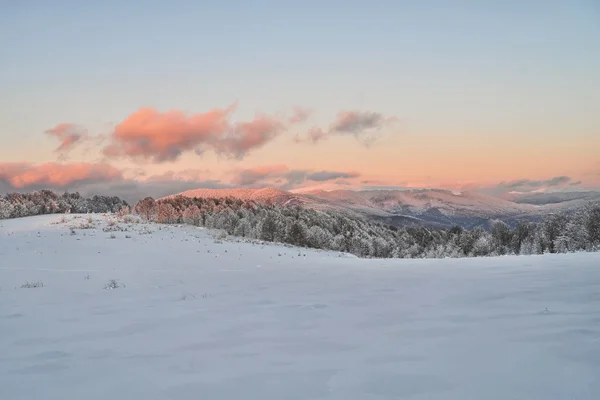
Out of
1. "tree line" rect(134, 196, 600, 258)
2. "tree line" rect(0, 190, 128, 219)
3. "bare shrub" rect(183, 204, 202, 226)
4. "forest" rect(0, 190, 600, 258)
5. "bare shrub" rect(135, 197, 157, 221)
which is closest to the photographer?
"tree line" rect(134, 196, 600, 258)

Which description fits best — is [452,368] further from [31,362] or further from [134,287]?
[134,287]

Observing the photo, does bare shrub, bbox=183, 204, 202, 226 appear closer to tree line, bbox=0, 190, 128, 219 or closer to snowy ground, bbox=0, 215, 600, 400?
tree line, bbox=0, 190, 128, 219

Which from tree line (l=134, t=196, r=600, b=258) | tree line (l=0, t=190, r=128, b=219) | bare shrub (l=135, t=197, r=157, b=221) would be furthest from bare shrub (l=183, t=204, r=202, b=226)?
tree line (l=0, t=190, r=128, b=219)

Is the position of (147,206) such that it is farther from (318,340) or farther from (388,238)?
(318,340)

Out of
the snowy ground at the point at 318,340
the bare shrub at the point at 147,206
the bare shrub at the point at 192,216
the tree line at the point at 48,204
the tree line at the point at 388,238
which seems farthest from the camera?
the bare shrub at the point at 147,206

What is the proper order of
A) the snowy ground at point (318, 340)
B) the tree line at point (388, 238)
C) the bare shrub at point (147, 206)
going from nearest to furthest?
the snowy ground at point (318, 340) < the tree line at point (388, 238) < the bare shrub at point (147, 206)

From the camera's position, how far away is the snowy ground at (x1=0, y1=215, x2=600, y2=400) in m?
4.05

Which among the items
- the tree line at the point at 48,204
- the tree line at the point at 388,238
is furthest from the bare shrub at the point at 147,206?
the tree line at the point at 48,204

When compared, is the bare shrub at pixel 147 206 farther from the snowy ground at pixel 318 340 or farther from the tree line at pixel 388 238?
the snowy ground at pixel 318 340

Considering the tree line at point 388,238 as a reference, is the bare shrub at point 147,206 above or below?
above

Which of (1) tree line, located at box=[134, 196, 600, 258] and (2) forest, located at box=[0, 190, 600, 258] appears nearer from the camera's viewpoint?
(1) tree line, located at box=[134, 196, 600, 258]

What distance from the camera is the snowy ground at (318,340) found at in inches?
159

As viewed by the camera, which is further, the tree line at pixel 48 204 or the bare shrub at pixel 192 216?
the bare shrub at pixel 192 216

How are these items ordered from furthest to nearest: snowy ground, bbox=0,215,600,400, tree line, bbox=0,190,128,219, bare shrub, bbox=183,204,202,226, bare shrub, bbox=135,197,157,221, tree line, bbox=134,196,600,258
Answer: bare shrub, bbox=135,197,157,221 < bare shrub, bbox=183,204,202,226 < tree line, bbox=0,190,128,219 < tree line, bbox=134,196,600,258 < snowy ground, bbox=0,215,600,400
